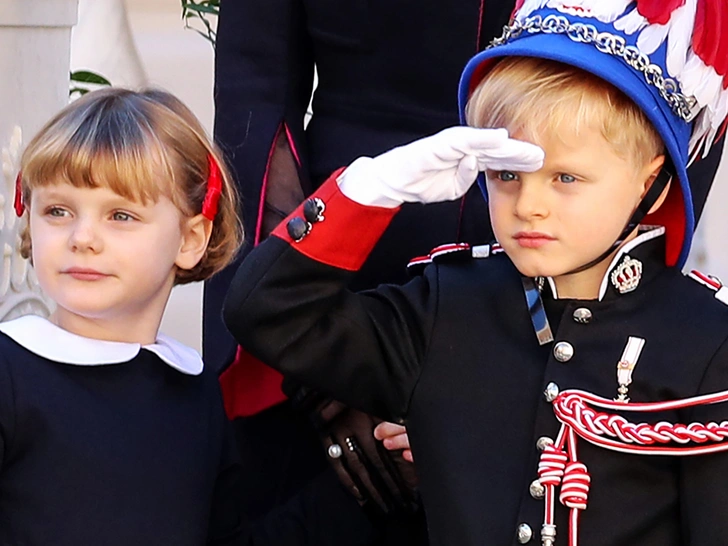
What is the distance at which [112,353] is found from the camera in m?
1.75

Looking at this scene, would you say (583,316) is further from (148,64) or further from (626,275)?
(148,64)

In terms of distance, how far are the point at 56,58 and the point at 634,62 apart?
1098mm

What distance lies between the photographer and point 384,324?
1.71m

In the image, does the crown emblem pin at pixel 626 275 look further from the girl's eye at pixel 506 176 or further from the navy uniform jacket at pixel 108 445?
the navy uniform jacket at pixel 108 445

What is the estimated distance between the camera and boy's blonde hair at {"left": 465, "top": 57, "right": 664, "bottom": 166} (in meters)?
1.59

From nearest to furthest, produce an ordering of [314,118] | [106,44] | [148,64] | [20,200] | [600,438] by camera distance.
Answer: [600,438] < [20,200] < [314,118] < [106,44] < [148,64]

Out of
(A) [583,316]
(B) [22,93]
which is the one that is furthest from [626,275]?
(B) [22,93]

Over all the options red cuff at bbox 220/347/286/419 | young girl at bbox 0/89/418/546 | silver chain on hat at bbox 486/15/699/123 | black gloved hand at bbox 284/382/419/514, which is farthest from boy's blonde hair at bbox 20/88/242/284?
silver chain on hat at bbox 486/15/699/123

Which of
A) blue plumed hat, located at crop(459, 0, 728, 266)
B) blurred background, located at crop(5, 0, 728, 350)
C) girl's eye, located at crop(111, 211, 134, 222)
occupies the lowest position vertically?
blurred background, located at crop(5, 0, 728, 350)

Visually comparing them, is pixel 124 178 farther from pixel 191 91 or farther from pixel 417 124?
pixel 191 91

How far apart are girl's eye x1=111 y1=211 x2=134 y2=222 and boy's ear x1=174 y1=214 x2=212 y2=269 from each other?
0.36 ft

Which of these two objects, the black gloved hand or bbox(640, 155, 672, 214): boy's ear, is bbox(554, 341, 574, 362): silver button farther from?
the black gloved hand

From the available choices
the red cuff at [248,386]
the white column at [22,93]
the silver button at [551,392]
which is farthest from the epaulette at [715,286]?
the white column at [22,93]

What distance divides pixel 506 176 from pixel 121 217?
51 centimetres
